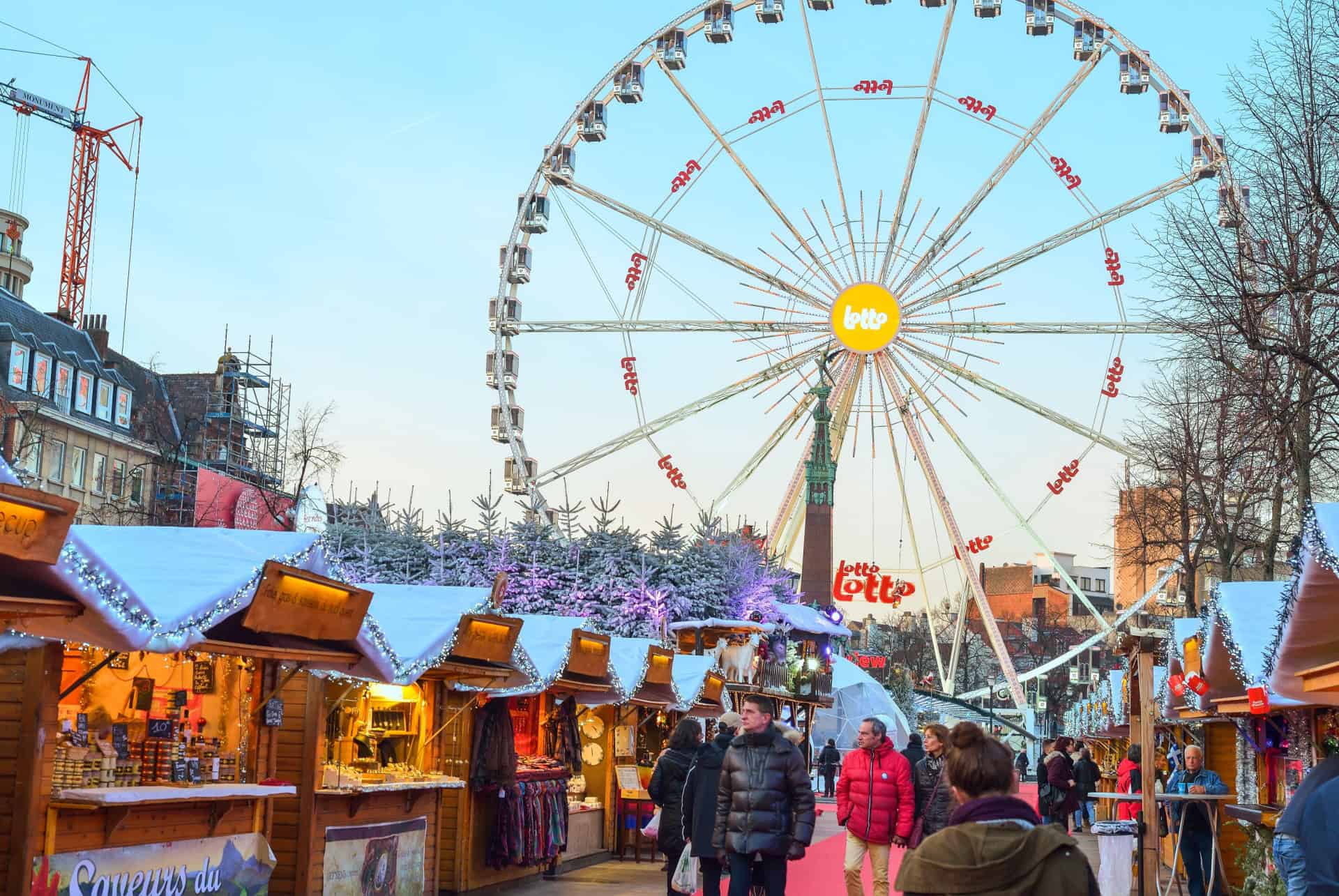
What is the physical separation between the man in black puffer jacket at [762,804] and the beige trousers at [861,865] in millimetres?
1631

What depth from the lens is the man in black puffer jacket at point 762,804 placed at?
376 inches

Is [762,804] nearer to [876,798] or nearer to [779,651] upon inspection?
[876,798]

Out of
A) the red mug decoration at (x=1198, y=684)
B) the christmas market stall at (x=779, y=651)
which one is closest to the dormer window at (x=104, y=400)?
the christmas market stall at (x=779, y=651)

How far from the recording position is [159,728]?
11016 millimetres

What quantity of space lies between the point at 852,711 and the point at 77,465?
2659 centimetres

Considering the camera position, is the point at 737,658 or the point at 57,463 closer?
the point at 737,658

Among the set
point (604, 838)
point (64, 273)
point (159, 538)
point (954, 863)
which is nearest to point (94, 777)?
point (159, 538)

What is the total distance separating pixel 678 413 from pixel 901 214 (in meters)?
6.10

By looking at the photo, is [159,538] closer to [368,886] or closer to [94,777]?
[94,777]

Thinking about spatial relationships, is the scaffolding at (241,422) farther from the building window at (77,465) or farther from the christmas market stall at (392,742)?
the christmas market stall at (392,742)

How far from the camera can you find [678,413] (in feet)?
111

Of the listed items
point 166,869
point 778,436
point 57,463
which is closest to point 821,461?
point 778,436

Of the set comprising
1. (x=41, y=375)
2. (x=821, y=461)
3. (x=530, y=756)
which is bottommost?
(x=530, y=756)

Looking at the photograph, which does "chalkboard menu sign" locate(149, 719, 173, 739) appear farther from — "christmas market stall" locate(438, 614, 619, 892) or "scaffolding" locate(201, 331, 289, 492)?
"scaffolding" locate(201, 331, 289, 492)
